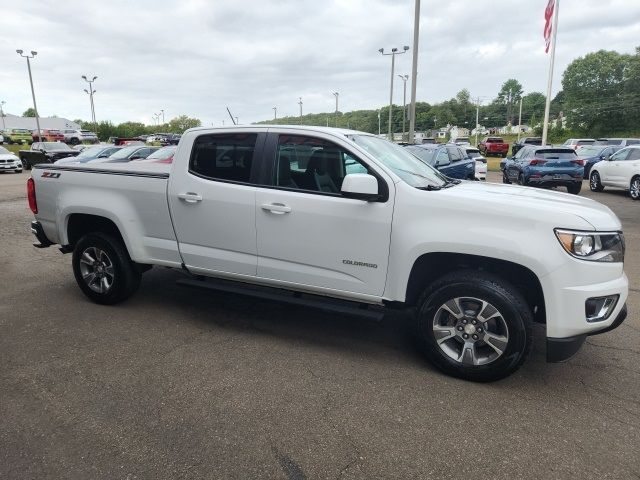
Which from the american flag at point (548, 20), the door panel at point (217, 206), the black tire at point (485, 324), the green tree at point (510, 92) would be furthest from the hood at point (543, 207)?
the green tree at point (510, 92)

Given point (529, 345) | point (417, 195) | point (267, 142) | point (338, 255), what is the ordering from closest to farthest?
point (529, 345) → point (417, 195) → point (338, 255) → point (267, 142)

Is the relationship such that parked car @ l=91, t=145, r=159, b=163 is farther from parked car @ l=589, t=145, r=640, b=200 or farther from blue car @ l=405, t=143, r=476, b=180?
parked car @ l=589, t=145, r=640, b=200

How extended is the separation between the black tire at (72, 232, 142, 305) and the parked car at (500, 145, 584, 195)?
1293cm

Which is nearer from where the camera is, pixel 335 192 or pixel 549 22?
pixel 335 192

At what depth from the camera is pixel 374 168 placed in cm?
360

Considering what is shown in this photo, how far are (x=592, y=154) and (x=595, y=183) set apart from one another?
7.22 m

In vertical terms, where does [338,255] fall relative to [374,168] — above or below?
below

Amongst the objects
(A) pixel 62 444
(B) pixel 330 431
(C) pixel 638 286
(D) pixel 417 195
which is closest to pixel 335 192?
(D) pixel 417 195

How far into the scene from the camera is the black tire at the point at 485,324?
3.22 meters

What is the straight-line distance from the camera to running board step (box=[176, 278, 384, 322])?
146 inches

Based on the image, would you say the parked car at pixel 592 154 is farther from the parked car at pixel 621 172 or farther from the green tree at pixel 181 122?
the green tree at pixel 181 122

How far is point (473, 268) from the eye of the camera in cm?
351

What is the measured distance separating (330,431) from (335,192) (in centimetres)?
179

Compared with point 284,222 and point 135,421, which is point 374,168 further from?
point 135,421
